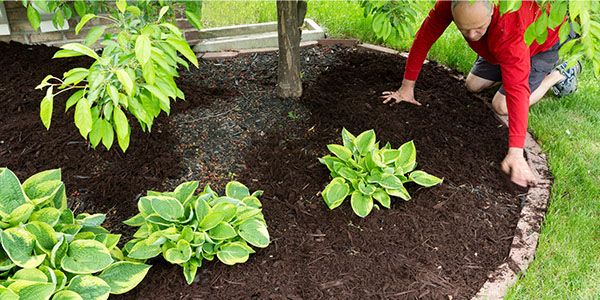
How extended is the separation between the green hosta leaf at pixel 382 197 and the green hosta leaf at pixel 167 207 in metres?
0.98

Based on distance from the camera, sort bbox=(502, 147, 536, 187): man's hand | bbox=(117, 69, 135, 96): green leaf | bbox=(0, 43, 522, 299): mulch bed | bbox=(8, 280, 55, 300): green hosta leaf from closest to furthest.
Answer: bbox=(117, 69, 135, 96): green leaf
bbox=(8, 280, 55, 300): green hosta leaf
bbox=(0, 43, 522, 299): mulch bed
bbox=(502, 147, 536, 187): man's hand

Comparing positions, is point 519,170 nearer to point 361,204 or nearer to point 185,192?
point 361,204

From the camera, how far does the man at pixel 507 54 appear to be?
8.11ft

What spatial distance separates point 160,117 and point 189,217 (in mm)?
1169

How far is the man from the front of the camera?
8.11 ft

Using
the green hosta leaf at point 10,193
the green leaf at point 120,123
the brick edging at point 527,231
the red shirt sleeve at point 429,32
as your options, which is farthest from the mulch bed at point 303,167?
the green leaf at point 120,123

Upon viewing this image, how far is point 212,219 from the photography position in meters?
1.98

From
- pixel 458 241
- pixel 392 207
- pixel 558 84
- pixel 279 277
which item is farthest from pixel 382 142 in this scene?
pixel 558 84

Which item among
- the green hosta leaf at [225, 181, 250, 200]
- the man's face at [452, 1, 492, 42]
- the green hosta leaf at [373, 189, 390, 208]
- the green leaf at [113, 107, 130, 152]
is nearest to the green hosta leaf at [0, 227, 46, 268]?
the green leaf at [113, 107, 130, 152]

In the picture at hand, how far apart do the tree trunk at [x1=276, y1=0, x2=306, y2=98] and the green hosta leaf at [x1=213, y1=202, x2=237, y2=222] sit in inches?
53.8

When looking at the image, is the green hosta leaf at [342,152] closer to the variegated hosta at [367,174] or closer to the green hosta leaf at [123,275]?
the variegated hosta at [367,174]

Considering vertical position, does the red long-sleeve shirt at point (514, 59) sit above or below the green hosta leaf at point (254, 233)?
above

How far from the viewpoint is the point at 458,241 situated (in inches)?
90.1

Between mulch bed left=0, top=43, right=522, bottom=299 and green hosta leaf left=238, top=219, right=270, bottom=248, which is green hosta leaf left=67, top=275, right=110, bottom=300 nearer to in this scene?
mulch bed left=0, top=43, right=522, bottom=299
